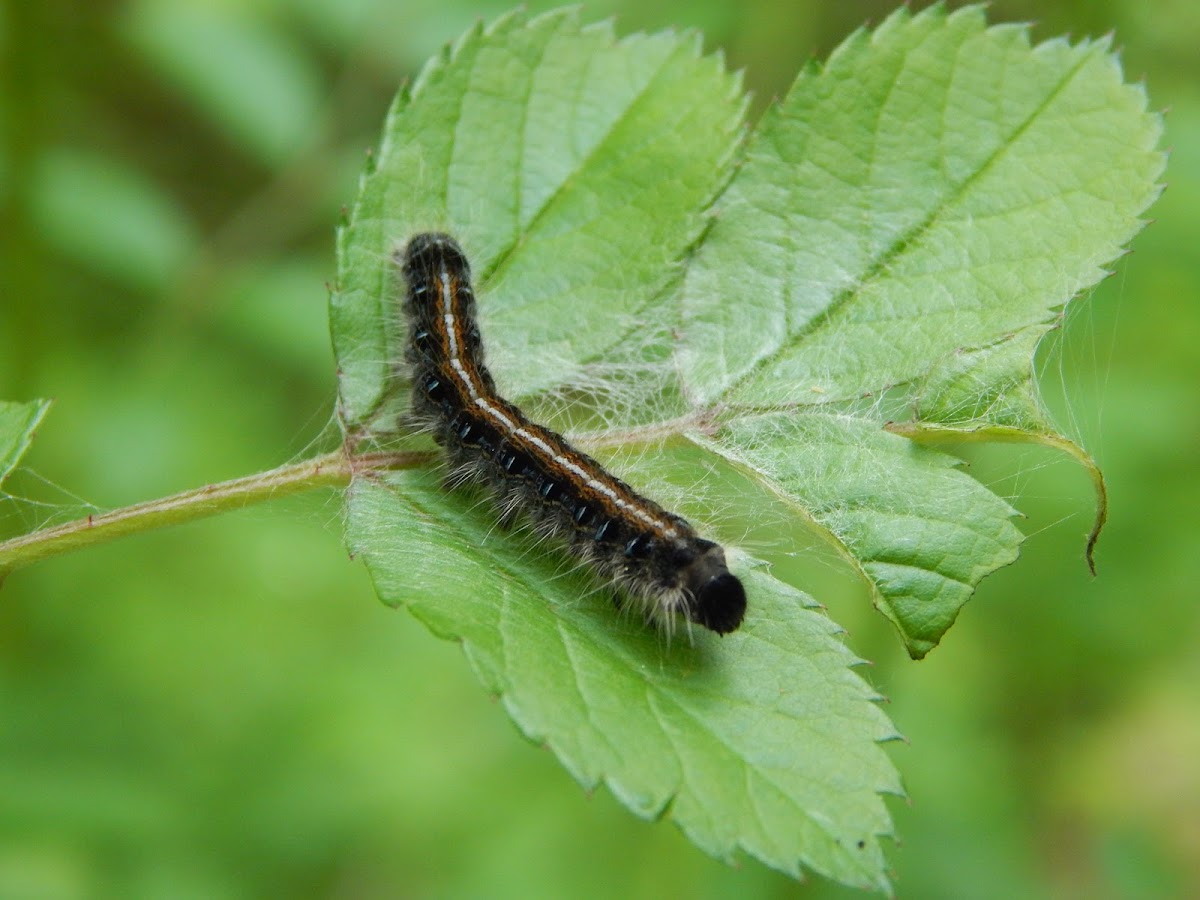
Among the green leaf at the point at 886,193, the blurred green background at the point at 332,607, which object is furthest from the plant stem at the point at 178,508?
the blurred green background at the point at 332,607

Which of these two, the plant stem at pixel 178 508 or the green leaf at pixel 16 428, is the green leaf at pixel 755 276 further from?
the green leaf at pixel 16 428

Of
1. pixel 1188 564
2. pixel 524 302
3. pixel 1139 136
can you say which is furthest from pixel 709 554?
pixel 1188 564

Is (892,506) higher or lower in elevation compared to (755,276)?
lower

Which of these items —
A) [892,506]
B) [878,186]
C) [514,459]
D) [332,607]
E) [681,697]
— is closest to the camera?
[681,697]

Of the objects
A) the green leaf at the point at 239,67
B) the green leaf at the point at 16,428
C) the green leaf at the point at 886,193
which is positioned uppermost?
the green leaf at the point at 239,67

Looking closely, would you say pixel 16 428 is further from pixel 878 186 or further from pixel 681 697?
pixel 878 186

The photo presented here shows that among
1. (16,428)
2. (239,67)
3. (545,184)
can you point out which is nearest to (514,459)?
(545,184)

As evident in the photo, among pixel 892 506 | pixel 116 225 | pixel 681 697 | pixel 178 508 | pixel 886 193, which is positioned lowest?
pixel 681 697
